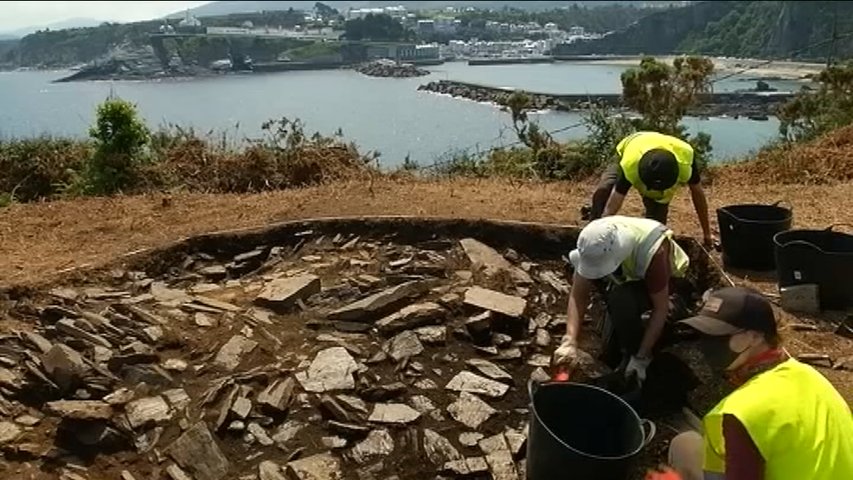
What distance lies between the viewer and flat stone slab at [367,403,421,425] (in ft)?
15.2

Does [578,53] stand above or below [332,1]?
below

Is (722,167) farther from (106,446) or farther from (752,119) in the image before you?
(752,119)

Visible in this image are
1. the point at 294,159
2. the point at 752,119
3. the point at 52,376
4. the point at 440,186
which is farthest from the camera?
the point at 752,119

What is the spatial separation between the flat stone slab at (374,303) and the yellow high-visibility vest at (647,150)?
1751 mm

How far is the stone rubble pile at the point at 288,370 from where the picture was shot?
437cm

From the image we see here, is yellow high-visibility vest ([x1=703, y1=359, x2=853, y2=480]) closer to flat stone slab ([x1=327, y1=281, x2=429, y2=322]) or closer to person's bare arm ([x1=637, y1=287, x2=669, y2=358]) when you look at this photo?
person's bare arm ([x1=637, y1=287, x2=669, y2=358])

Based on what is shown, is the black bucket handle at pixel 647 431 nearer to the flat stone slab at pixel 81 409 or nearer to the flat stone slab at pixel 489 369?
the flat stone slab at pixel 489 369

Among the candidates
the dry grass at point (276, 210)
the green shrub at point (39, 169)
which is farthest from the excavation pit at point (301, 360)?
the green shrub at point (39, 169)

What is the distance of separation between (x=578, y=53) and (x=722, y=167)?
24022 mm

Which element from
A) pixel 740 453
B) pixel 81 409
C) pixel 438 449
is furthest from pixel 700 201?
pixel 81 409

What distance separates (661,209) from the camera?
5.73 metres

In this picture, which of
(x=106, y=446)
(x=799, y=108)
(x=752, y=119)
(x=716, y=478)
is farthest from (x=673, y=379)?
(x=752, y=119)

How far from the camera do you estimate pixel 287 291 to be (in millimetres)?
5918

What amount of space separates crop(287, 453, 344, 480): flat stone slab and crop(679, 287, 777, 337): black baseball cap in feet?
7.57
